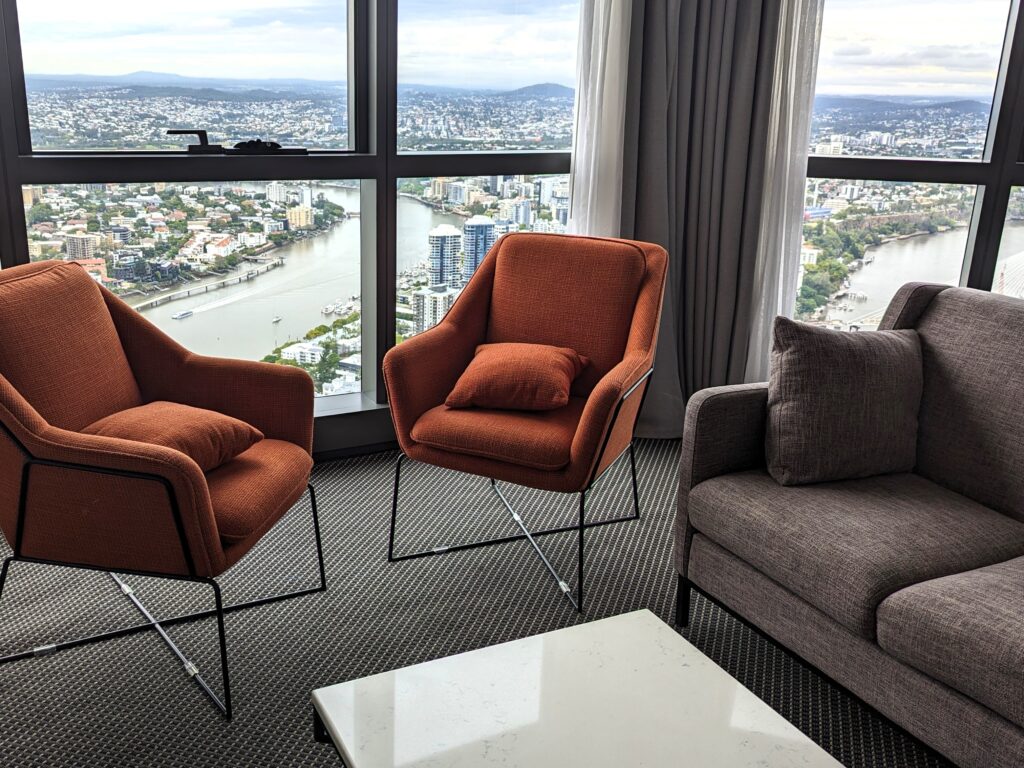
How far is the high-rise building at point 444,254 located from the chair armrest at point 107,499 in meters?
1.80

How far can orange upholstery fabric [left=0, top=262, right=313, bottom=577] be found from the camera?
199 cm

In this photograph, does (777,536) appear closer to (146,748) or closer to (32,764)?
(146,748)

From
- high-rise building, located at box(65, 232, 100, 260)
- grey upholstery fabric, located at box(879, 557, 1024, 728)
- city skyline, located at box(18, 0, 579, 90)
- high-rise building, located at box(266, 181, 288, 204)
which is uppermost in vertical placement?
city skyline, located at box(18, 0, 579, 90)

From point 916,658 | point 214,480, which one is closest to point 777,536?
point 916,658

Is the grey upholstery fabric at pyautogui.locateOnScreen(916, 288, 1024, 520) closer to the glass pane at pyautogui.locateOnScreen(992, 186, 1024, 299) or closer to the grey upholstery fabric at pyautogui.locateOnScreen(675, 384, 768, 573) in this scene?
the grey upholstery fabric at pyautogui.locateOnScreen(675, 384, 768, 573)

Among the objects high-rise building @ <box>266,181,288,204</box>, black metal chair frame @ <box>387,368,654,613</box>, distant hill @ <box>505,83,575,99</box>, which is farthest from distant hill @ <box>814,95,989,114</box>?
high-rise building @ <box>266,181,288,204</box>

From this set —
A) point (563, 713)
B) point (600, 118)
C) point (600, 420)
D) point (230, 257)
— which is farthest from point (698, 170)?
point (563, 713)

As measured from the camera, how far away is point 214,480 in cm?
225

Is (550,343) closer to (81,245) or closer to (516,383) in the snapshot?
(516,383)

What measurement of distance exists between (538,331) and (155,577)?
4.47 feet

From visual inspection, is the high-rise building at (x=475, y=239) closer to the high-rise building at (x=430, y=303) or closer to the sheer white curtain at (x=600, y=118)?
the high-rise building at (x=430, y=303)

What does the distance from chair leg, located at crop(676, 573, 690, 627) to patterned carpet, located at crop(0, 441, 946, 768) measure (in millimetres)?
47

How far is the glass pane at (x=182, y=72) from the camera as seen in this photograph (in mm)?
2930

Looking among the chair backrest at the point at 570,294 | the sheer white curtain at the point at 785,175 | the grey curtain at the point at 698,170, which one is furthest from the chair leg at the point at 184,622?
the sheer white curtain at the point at 785,175
